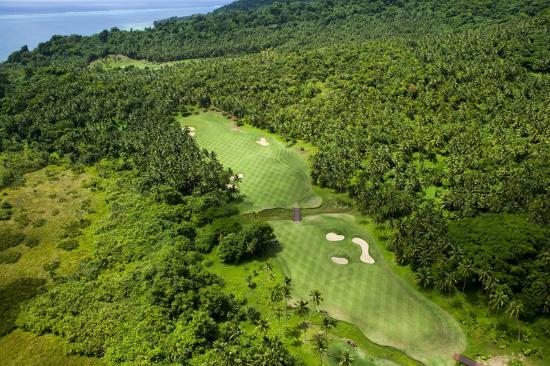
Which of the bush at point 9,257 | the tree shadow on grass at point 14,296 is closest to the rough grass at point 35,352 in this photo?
the tree shadow on grass at point 14,296

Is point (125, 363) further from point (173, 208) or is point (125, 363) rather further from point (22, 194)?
point (22, 194)

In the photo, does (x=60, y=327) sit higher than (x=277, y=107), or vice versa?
(x=277, y=107)

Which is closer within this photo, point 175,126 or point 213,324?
point 213,324

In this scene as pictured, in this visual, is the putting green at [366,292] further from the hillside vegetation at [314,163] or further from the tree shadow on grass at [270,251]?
the hillside vegetation at [314,163]

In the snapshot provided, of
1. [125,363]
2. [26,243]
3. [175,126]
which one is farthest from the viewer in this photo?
[175,126]

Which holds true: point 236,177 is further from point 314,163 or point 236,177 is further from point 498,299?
point 498,299

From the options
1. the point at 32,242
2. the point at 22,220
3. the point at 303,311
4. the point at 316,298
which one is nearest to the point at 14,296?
the point at 32,242

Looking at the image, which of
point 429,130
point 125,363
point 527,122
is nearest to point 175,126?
point 429,130
